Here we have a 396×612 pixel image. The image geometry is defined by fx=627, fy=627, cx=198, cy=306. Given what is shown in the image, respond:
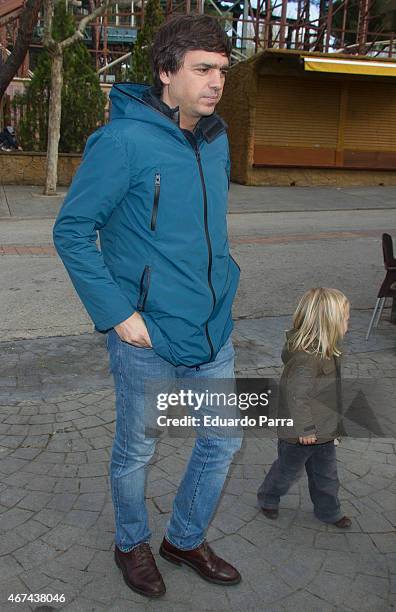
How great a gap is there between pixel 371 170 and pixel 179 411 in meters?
18.7

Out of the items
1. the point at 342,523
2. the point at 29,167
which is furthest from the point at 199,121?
the point at 29,167

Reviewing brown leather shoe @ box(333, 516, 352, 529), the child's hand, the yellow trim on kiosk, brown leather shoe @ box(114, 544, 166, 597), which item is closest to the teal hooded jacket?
the child's hand

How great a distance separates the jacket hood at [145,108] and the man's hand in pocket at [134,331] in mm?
682

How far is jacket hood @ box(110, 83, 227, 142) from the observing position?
2197 millimetres

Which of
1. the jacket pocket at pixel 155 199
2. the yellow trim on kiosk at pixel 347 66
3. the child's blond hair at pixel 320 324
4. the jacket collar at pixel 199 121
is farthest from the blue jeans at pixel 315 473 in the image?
the yellow trim on kiosk at pixel 347 66

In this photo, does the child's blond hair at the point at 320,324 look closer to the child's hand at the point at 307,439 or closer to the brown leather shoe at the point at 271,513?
the child's hand at the point at 307,439

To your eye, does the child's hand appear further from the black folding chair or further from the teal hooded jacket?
the black folding chair

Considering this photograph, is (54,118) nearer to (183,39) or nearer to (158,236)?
(183,39)

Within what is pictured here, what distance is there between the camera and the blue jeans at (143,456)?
2.35 meters

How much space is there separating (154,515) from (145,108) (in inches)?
77.1

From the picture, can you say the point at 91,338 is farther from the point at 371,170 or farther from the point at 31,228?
the point at 371,170

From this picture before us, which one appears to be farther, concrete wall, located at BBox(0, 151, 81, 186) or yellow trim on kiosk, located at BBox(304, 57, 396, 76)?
concrete wall, located at BBox(0, 151, 81, 186)

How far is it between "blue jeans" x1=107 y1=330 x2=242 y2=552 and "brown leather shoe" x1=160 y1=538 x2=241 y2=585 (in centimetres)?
4

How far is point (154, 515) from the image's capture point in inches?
122
